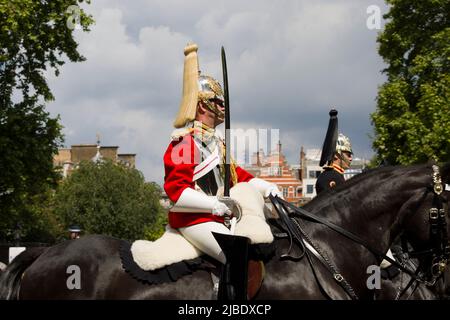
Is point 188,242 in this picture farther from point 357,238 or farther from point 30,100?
point 30,100

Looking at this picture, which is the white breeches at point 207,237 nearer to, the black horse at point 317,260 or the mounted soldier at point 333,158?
the black horse at point 317,260

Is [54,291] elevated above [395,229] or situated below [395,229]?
below

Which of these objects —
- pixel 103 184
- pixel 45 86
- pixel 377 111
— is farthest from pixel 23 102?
pixel 103 184

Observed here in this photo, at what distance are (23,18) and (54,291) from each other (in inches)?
847

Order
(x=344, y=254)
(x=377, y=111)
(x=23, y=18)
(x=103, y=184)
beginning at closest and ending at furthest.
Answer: (x=344, y=254) → (x=23, y=18) → (x=377, y=111) → (x=103, y=184)

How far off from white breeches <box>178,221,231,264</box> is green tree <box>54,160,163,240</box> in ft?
208

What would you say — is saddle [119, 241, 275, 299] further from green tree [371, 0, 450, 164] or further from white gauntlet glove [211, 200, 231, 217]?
green tree [371, 0, 450, 164]

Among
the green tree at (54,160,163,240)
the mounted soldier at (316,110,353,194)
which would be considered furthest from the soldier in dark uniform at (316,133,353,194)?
the green tree at (54,160,163,240)

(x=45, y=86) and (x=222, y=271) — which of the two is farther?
(x=45, y=86)

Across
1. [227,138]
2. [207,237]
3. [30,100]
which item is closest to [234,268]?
[207,237]

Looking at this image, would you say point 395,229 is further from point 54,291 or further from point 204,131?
point 54,291

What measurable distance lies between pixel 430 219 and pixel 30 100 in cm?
2482

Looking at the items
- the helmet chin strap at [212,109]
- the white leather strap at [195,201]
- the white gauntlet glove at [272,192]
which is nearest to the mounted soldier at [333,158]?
the white gauntlet glove at [272,192]
